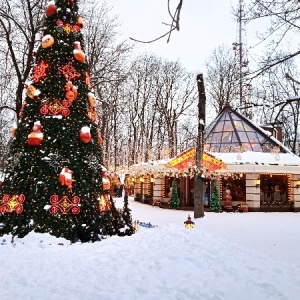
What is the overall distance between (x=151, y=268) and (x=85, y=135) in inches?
189

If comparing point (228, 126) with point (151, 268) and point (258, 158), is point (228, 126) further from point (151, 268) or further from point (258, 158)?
point (151, 268)

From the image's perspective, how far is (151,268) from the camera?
7324 millimetres

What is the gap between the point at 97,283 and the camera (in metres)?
6.48

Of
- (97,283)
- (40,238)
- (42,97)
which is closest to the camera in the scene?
(97,283)

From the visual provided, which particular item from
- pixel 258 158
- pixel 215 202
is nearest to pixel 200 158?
pixel 215 202

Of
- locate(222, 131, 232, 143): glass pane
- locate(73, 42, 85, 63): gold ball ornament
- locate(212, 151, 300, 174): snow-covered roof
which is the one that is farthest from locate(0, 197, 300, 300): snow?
locate(222, 131, 232, 143): glass pane

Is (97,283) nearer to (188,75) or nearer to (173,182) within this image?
(173,182)

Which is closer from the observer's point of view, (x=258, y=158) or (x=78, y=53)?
(x=78, y=53)

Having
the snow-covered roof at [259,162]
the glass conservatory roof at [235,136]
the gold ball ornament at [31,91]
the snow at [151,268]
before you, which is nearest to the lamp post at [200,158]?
the snow-covered roof at [259,162]

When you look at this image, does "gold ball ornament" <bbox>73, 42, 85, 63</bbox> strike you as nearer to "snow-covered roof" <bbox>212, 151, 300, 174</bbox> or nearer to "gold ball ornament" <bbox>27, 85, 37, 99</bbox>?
"gold ball ornament" <bbox>27, 85, 37, 99</bbox>

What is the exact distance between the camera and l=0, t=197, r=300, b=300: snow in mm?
5996

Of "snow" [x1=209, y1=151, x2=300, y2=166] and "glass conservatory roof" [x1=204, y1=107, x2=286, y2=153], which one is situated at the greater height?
"glass conservatory roof" [x1=204, y1=107, x2=286, y2=153]

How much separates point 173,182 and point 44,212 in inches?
616

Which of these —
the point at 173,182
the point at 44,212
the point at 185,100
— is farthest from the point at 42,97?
the point at 185,100
